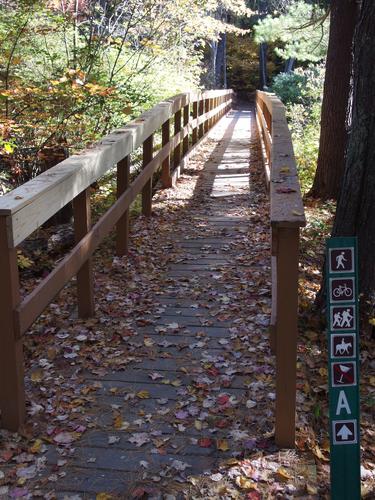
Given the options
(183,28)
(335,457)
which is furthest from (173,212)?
(183,28)

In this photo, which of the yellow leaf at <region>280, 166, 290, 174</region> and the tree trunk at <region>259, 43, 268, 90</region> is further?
the tree trunk at <region>259, 43, 268, 90</region>

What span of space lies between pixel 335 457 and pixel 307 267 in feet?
11.7

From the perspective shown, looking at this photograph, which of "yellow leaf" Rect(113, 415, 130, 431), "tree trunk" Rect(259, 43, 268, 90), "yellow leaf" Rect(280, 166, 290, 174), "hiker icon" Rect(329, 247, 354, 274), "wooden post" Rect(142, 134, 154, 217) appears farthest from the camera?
"tree trunk" Rect(259, 43, 268, 90)

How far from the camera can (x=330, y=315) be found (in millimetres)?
2637

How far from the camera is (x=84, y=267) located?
477 cm

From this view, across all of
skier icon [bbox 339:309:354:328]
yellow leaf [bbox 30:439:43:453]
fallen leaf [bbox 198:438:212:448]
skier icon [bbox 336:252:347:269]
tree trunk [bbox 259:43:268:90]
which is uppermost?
tree trunk [bbox 259:43:268:90]

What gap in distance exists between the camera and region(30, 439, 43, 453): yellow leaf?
10.5 ft

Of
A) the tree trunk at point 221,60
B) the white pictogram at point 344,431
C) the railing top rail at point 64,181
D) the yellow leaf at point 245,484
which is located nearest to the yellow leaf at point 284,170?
the railing top rail at point 64,181

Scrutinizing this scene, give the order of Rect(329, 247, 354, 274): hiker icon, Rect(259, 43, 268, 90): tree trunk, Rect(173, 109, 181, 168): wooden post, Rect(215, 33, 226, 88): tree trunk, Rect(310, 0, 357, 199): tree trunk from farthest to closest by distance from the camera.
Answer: Rect(259, 43, 268, 90): tree trunk → Rect(215, 33, 226, 88): tree trunk → Rect(173, 109, 181, 168): wooden post → Rect(310, 0, 357, 199): tree trunk → Rect(329, 247, 354, 274): hiker icon

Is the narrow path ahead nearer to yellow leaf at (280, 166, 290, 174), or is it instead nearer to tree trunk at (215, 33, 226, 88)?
yellow leaf at (280, 166, 290, 174)

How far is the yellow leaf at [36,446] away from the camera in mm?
3212

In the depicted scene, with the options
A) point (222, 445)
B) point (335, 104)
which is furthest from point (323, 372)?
point (335, 104)

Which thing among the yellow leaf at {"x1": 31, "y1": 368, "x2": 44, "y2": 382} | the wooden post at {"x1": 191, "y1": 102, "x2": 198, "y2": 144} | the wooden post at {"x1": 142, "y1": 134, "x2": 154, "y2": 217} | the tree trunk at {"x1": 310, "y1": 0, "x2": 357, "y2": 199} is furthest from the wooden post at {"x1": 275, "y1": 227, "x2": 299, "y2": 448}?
the wooden post at {"x1": 191, "y1": 102, "x2": 198, "y2": 144}

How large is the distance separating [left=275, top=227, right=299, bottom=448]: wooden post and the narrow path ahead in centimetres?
18
